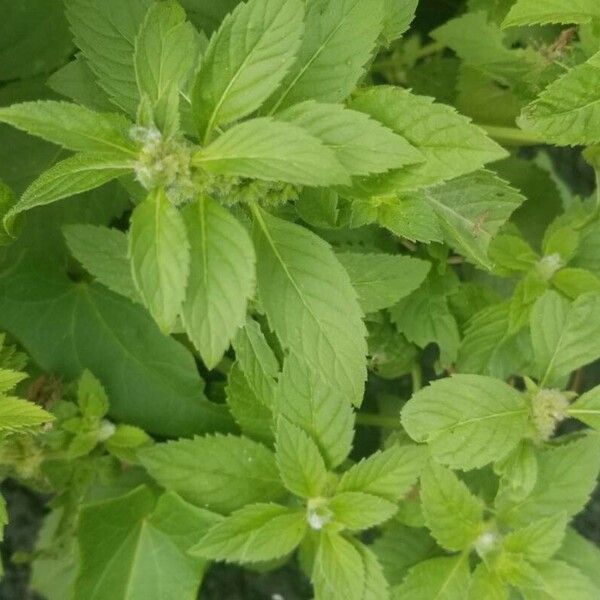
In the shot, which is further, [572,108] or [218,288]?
[572,108]

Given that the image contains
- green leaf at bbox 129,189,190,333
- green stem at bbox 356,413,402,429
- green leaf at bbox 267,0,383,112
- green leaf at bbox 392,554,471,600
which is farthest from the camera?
green stem at bbox 356,413,402,429

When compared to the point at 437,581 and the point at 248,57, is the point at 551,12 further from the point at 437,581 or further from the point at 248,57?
the point at 437,581

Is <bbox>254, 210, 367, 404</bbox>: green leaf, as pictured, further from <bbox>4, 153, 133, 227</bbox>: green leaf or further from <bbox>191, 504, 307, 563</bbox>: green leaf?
<bbox>191, 504, 307, 563</bbox>: green leaf

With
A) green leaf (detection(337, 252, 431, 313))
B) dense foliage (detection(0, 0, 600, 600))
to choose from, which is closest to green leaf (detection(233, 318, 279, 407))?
dense foliage (detection(0, 0, 600, 600))

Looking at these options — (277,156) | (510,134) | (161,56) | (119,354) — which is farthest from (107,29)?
(510,134)

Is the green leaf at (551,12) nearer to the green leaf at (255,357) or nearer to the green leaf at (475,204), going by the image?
the green leaf at (475,204)

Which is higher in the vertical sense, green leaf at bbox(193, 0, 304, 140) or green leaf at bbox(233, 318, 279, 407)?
green leaf at bbox(193, 0, 304, 140)

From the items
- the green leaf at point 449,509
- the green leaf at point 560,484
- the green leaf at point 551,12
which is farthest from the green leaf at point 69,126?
the green leaf at point 560,484
